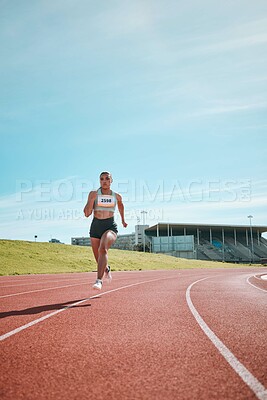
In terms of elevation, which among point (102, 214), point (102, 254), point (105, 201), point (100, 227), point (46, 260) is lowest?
point (46, 260)

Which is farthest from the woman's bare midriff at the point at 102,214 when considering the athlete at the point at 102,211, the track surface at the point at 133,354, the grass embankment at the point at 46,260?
the grass embankment at the point at 46,260

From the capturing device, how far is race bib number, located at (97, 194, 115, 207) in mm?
8039

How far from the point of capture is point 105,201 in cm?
807

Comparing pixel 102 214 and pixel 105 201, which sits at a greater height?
pixel 105 201

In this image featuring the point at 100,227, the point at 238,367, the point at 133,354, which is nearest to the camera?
the point at 238,367

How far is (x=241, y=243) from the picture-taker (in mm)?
88812

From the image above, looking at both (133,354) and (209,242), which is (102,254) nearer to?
(133,354)

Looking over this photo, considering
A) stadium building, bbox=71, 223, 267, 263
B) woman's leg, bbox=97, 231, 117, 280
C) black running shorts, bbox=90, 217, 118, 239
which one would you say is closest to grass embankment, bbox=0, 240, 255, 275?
black running shorts, bbox=90, 217, 118, 239

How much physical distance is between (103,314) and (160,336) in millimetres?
1713

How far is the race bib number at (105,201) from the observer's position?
26.4 ft

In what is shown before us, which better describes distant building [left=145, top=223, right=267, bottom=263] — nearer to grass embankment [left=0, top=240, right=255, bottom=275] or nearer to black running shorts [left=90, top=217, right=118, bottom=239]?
grass embankment [left=0, top=240, right=255, bottom=275]

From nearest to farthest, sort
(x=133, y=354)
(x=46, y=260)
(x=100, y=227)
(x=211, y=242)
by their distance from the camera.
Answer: (x=133, y=354) < (x=100, y=227) < (x=46, y=260) < (x=211, y=242)

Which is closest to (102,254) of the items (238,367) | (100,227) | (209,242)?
(100,227)

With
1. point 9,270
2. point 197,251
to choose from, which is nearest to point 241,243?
point 197,251
